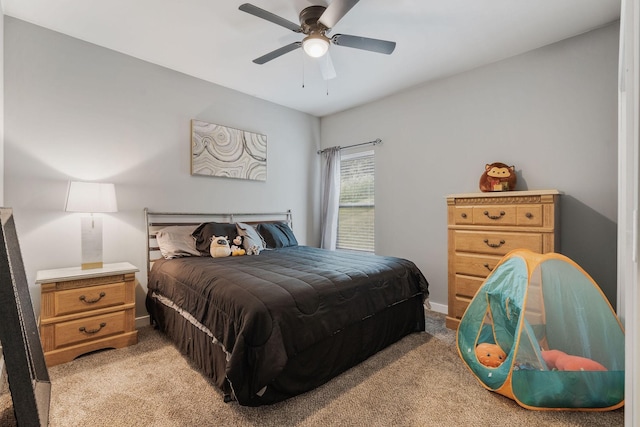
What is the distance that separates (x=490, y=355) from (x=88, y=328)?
9.72ft

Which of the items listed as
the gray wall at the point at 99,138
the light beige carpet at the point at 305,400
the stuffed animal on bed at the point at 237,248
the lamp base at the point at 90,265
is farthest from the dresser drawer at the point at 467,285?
the lamp base at the point at 90,265

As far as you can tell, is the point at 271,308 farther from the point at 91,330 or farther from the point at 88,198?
the point at 88,198

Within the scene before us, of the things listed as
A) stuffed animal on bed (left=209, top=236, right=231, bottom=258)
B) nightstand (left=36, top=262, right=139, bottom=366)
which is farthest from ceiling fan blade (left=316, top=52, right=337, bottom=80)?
nightstand (left=36, top=262, right=139, bottom=366)

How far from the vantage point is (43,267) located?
2531 millimetres

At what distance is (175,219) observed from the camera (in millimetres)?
3299

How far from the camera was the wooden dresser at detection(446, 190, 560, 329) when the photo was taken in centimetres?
239

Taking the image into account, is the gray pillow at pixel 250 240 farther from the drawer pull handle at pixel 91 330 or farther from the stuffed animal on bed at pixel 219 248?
the drawer pull handle at pixel 91 330

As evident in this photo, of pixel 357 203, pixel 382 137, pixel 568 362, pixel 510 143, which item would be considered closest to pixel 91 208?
pixel 357 203

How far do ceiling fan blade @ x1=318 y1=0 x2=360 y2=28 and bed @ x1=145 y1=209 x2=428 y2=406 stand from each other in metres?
1.74

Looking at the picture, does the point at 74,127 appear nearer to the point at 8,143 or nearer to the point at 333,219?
the point at 8,143

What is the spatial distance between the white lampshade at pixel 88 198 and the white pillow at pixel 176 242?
1.85 ft

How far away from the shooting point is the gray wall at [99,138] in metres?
2.46

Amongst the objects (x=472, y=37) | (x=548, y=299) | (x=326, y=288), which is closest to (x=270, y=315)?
(x=326, y=288)

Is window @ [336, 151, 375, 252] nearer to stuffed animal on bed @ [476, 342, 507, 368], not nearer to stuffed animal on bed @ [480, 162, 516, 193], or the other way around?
stuffed animal on bed @ [480, 162, 516, 193]
